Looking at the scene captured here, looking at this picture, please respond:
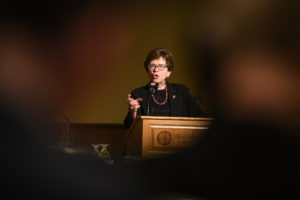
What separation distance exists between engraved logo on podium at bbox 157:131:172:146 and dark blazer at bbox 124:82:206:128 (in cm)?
49

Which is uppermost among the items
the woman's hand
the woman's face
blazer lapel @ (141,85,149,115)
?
the woman's face

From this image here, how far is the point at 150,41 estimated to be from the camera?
225 cm

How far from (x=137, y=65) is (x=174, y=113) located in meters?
0.96

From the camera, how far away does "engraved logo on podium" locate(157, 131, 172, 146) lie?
0.94 meters

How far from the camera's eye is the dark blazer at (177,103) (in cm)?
151

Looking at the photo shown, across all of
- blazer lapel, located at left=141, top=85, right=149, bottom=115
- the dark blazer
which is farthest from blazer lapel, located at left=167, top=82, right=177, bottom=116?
blazer lapel, located at left=141, top=85, right=149, bottom=115

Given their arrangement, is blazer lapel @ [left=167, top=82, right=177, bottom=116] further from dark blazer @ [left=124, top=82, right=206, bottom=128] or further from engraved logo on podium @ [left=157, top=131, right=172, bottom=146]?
engraved logo on podium @ [left=157, top=131, right=172, bottom=146]

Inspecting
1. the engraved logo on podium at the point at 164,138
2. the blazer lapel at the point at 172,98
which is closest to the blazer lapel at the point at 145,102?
the blazer lapel at the point at 172,98

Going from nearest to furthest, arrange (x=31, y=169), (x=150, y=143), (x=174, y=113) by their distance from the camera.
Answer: (x=31, y=169) → (x=150, y=143) → (x=174, y=113)

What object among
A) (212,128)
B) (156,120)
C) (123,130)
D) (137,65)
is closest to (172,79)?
(137,65)

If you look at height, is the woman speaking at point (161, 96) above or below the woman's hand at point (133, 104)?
above

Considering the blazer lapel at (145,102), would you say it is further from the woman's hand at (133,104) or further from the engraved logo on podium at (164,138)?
the engraved logo on podium at (164,138)

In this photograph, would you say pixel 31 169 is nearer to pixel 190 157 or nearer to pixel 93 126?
pixel 190 157

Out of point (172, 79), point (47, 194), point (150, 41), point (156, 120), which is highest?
point (150, 41)
